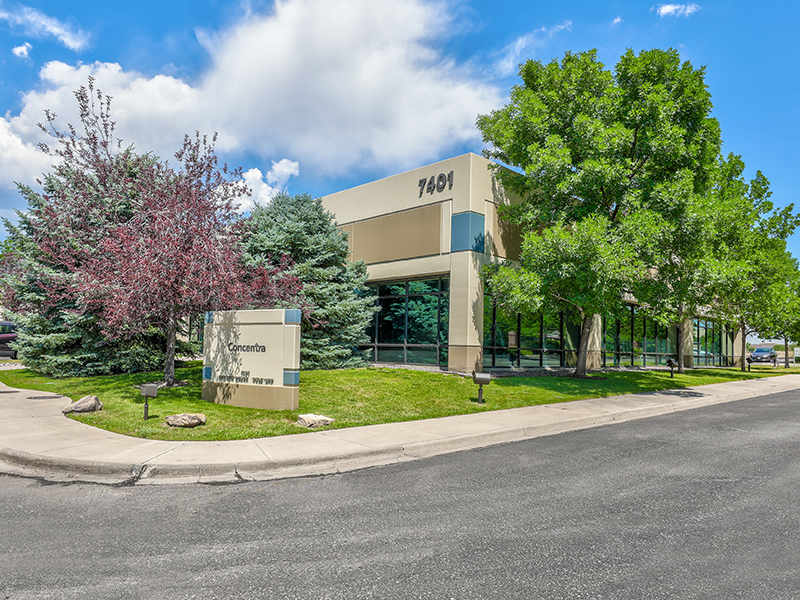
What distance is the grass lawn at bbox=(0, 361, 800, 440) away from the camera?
9.31m

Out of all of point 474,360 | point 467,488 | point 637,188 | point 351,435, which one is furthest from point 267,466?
point 637,188

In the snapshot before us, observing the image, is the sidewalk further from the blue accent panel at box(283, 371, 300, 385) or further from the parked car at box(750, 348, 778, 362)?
the parked car at box(750, 348, 778, 362)

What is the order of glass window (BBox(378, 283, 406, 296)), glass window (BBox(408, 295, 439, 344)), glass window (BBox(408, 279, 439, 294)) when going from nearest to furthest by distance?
1. glass window (BBox(408, 295, 439, 344))
2. glass window (BBox(408, 279, 439, 294))
3. glass window (BBox(378, 283, 406, 296))

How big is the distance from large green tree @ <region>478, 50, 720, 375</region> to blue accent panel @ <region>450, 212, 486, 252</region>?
145 centimetres

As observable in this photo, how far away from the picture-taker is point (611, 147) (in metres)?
17.5

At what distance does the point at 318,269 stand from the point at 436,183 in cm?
606

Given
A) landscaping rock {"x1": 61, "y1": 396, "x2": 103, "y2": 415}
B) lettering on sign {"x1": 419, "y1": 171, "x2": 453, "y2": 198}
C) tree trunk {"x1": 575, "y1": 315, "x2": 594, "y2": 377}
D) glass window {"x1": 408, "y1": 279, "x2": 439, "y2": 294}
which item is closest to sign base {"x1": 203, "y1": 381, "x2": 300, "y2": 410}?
landscaping rock {"x1": 61, "y1": 396, "x2": 103, "y2": 415}

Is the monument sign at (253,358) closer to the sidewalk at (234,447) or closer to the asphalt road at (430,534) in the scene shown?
the sidewalk at (234,447)

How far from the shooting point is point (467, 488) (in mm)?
6215

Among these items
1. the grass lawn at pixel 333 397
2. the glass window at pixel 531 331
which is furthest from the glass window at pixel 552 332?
the grass lawn at pixel 333 397

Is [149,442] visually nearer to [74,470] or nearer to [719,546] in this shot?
[74,470]

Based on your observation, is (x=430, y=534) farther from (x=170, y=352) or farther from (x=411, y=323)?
(x=411, y=323)

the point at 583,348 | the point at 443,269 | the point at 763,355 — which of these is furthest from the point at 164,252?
the point at 763,355

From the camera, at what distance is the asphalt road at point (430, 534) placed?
12.1 ft
